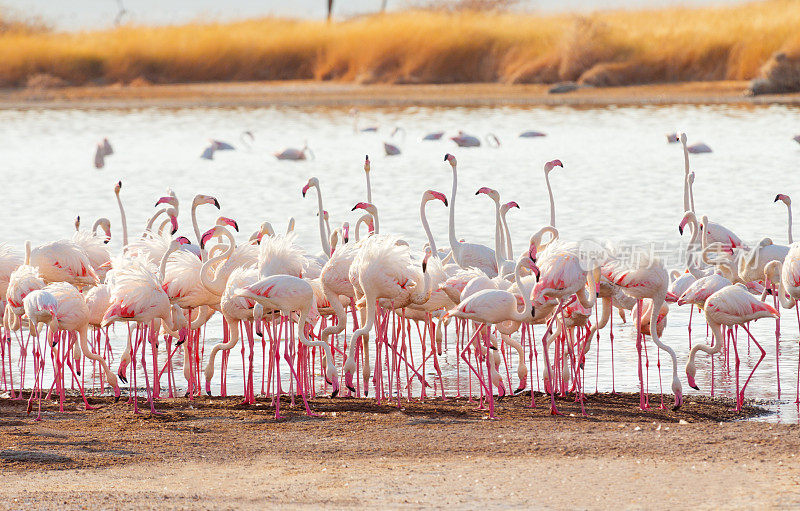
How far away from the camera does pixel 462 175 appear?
71.5 feet

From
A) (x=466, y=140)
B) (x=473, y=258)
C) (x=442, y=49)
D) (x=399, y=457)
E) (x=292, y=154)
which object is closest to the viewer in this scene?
(x=399, y=457)

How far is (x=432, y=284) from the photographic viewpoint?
763cm

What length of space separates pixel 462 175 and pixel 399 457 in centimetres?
1584

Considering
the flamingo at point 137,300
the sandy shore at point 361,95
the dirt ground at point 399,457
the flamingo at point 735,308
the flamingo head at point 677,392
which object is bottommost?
the dirt ground at point 399,457

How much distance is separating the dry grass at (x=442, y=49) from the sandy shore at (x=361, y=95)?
4.98 feet

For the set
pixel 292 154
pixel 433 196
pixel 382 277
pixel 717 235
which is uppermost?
pixel 292 154

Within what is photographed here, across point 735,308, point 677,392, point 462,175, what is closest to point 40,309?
point 677,392

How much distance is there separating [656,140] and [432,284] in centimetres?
1948

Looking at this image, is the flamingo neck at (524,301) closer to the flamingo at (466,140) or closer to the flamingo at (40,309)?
the flamingo at (40,309)

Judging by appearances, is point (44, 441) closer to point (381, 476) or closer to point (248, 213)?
point (381, 476)

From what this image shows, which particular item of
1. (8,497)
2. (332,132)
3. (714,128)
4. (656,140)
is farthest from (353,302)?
(332,132)

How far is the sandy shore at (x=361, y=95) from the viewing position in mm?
33562

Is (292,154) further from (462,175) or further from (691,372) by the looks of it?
(691,372)

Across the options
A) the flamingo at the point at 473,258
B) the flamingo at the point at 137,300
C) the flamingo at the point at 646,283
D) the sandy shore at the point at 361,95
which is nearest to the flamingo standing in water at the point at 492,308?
the flamingo at the point at 646,283
